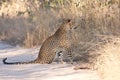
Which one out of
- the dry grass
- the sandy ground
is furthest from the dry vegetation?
the sandy ground

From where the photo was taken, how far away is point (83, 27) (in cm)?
1233

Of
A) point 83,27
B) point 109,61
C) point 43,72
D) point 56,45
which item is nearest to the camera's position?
point 109,61

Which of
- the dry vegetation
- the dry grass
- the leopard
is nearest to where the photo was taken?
the dry grass

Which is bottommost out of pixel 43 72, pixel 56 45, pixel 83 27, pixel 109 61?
pixel 43 72

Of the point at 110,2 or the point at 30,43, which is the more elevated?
the point at 110,2

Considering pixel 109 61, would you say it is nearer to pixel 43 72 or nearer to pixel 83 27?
pixel 43 72

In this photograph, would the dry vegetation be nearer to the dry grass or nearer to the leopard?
the dry grass

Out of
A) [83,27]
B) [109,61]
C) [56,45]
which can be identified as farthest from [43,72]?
[83,27]

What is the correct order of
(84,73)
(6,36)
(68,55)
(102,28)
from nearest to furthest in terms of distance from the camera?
(84,73) < (68,55) < (102,28) < (6,36)

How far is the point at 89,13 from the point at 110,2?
0.94 m

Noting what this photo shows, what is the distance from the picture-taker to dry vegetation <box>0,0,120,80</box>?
895 cm

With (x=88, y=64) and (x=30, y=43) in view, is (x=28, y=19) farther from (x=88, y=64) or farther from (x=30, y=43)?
(x=88, y=64)

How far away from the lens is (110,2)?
1341cm

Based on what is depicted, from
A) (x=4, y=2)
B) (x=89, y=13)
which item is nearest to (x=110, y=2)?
(x=89, y=13)
